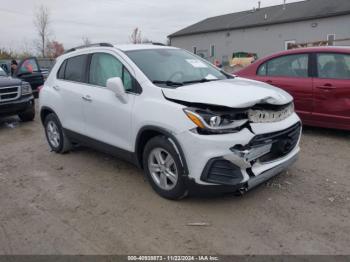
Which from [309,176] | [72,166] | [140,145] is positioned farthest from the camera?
[72,166]

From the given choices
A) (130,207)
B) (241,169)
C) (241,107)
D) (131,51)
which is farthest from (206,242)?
(131,51)

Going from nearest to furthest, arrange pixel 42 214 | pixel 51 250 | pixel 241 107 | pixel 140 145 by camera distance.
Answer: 1. pixel 51 250
2. pixel 241 107
3. pixel 42 214
4. pixel 140 145

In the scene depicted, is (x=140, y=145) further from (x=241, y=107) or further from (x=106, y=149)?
(x=241, y=107)

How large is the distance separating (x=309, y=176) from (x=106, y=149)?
272cm

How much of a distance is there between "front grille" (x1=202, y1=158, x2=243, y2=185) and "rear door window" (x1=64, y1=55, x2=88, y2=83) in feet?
8.71

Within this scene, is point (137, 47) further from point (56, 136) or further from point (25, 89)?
point (25, 89)

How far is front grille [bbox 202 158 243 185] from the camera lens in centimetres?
352

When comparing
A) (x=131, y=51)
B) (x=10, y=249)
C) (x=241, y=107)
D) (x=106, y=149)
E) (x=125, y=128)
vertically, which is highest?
(x=131, y=51)

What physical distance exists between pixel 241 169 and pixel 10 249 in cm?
231

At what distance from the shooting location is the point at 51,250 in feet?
10.5

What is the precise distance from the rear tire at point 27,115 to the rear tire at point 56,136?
310 cm

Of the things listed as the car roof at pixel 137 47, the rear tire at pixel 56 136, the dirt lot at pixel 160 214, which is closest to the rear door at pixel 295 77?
the dirt lot at pixel 160 214

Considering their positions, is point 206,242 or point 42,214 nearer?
point 206,242

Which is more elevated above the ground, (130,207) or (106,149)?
(106,149)
